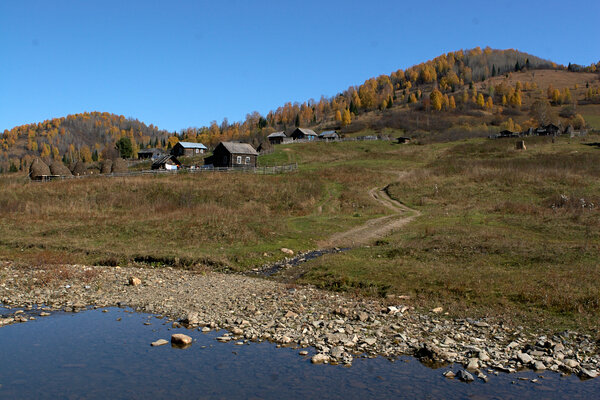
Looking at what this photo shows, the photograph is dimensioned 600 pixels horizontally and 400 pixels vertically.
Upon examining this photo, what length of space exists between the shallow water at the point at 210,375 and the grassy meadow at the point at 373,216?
211 inches

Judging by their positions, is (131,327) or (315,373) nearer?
(315,373)

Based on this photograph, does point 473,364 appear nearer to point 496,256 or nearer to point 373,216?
point 496,256

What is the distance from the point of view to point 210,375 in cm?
1088

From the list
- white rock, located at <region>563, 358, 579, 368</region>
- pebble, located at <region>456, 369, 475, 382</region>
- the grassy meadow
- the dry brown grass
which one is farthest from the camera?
the grassy meadow

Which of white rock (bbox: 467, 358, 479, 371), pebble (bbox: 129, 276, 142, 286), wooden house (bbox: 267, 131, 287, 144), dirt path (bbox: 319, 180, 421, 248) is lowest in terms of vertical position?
dirt path (bbox: 319, 180, 421, 248)

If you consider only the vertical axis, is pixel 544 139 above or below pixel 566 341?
above

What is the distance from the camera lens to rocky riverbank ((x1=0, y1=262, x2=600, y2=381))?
1196 centimetres

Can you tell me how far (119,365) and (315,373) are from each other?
5.15 meters

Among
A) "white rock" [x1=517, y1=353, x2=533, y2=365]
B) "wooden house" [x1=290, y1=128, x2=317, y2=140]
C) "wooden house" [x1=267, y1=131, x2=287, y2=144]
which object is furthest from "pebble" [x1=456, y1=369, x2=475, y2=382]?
"wooden house" [x1=290, y1=128, x2=317, y2=140]

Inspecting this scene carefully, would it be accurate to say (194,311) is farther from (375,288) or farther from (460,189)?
(460,189)

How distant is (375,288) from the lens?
18.9 metres

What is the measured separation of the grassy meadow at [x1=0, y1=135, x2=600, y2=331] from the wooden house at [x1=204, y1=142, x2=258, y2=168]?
16.9 m

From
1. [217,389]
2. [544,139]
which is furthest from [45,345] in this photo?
[544,139]

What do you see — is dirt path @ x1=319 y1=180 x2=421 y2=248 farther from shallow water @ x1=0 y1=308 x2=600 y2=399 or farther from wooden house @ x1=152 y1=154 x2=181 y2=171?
wooden house @ x1=152 y1=154 x2=181 y2=171
